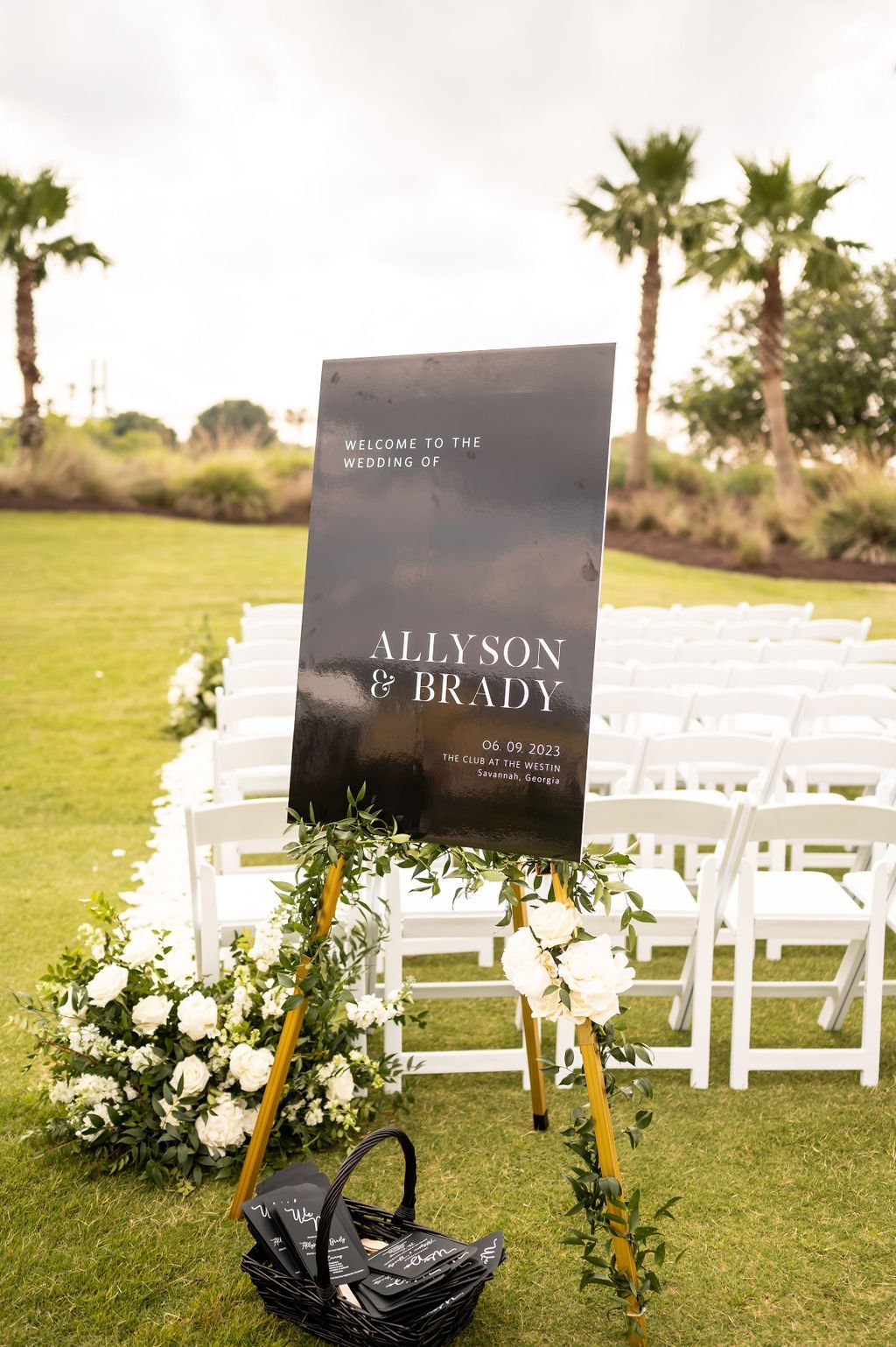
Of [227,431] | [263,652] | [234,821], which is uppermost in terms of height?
[227,431]

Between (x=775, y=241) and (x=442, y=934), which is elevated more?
(x=775, y=241)

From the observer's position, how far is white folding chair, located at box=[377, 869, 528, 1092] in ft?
11.3

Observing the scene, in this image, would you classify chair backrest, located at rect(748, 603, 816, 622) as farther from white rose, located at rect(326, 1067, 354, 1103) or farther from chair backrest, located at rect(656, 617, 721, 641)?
white rose, located at rect(326, 1067, 354, 1103)

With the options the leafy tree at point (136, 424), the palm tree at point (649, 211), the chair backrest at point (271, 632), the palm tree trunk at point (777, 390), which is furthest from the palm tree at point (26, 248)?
the chair backrest at point (271, 632)

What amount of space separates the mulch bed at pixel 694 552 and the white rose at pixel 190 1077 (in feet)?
53.7

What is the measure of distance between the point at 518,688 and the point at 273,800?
115 centimetres

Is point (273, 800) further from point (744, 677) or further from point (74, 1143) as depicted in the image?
point (744, 677)

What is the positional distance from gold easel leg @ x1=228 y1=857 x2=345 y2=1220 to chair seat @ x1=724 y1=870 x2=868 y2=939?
Result: 1.46 m

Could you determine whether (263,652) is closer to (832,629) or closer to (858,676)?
(858,676)

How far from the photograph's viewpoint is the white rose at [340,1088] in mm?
3121

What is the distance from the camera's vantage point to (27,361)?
21.5 m

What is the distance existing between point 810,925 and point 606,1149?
4.86 ft

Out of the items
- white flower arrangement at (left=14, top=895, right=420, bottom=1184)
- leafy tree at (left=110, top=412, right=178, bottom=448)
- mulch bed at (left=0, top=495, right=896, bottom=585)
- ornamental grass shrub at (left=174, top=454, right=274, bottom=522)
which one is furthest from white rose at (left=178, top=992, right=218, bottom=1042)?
leafy tree at (left=110, top=412, right=178, bottom=448)

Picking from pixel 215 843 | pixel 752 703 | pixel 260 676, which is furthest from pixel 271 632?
pixel 215 843
